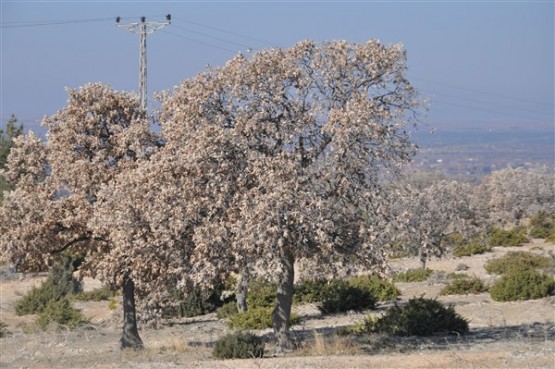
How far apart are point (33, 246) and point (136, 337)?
3.93 meters

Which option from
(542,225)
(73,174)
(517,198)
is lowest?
(73,174)

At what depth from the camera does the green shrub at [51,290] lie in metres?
33.7

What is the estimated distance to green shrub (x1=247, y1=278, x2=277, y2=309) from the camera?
27.5 metres

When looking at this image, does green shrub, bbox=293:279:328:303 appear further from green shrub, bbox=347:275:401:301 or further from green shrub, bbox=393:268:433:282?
green shrub, bbox=393:268:433:282

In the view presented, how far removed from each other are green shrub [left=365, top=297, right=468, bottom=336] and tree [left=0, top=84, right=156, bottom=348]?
553cm

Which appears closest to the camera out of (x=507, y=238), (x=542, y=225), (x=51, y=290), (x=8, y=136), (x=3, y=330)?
(x=3, y=330)

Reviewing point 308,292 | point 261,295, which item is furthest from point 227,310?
point 308,292

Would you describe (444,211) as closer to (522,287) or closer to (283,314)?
(522,287)

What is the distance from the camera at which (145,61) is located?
115 ft

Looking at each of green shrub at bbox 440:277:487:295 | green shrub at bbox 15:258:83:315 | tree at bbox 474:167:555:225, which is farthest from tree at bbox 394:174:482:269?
tree at bbox 474:167:555:225

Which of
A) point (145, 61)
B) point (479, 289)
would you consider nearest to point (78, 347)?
point (479, 289)

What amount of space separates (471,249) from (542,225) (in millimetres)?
9238

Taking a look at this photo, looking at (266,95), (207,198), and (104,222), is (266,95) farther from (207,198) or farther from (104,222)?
(104,222)

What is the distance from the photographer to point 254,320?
23.4 meters
